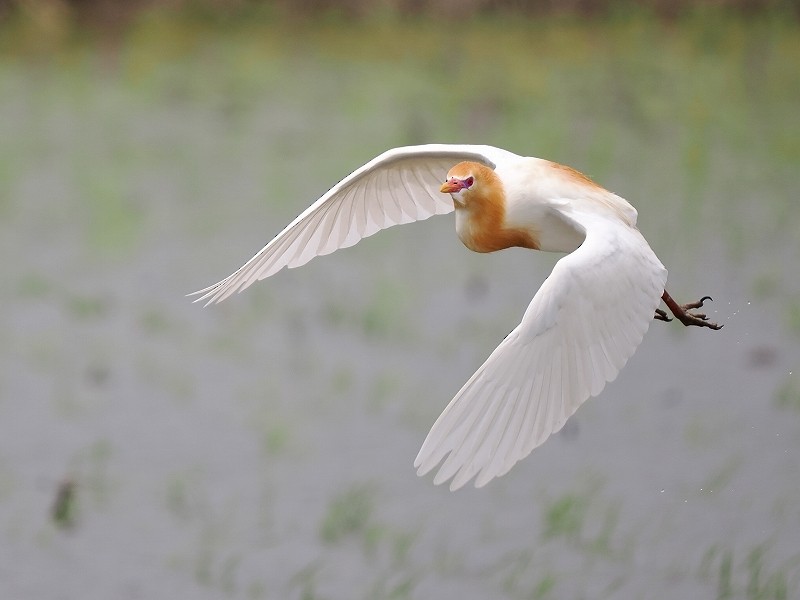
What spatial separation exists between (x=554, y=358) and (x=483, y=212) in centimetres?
→ 49

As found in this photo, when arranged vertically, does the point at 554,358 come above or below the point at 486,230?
below

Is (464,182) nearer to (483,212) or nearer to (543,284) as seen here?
(483,212)

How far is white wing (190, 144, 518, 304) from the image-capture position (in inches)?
130

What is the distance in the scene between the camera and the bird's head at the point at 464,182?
119 inches

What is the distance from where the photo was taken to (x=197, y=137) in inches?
326

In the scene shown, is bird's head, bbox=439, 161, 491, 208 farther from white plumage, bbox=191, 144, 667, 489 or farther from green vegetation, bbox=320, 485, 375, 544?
green vegetation, bbox=320, 485, 375, 544

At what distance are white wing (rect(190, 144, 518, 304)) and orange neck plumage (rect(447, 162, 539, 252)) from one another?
20 cm

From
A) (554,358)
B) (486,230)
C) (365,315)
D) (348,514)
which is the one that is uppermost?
(486,230)

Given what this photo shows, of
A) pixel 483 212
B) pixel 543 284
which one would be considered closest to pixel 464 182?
pixel 483 212

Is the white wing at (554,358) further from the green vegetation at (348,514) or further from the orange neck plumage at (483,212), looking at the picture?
the green vegetation at (348,514)

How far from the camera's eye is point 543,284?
8.71ft

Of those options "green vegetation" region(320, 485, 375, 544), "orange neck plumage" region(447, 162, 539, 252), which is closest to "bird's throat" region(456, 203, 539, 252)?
"orange neck plumage" region(447, 162, 539, 252)

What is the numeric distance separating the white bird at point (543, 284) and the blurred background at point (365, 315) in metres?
1.38

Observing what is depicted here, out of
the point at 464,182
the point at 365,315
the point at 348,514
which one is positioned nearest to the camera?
the point at 464,182
